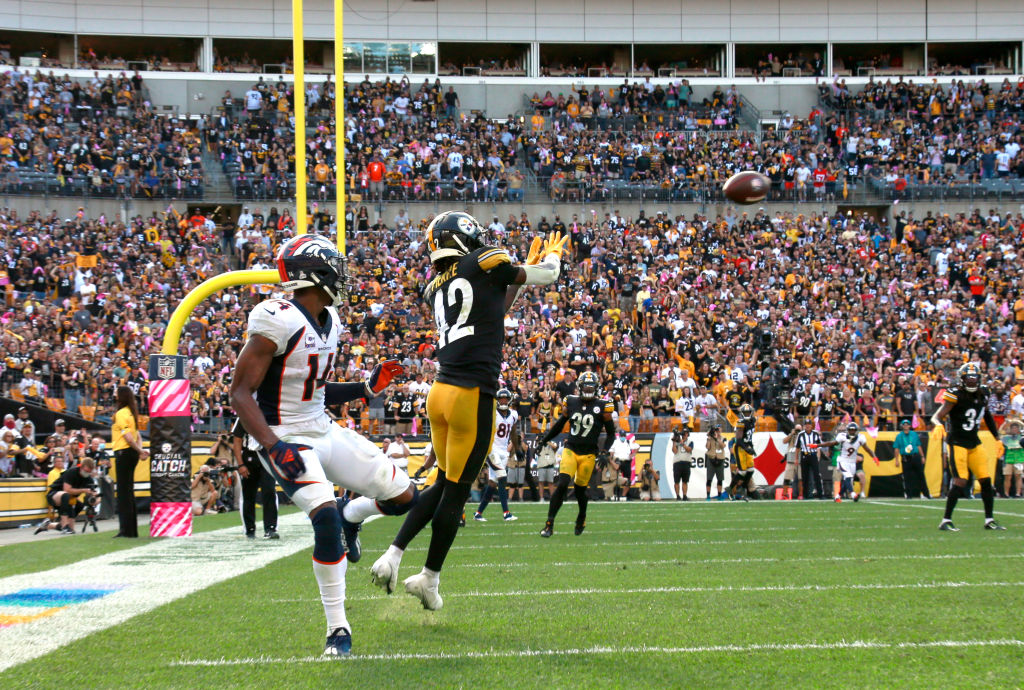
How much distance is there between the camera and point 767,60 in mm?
42094

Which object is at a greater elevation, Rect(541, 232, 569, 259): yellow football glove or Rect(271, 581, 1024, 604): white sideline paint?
Rect(541, 232, 569, 259): yellow football glove

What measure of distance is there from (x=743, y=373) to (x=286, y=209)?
1584 centimetres

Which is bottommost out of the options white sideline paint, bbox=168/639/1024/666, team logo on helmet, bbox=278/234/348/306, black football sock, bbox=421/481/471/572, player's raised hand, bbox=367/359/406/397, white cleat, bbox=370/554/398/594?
white sideline paint, bbox=168/639/1024/666

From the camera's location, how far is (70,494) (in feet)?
47.2

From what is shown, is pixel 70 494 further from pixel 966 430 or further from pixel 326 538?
pixel 966 430

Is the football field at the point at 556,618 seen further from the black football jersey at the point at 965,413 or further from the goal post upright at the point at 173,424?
the goal post upright at the point at 173,424

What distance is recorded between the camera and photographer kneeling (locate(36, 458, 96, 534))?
1430cm

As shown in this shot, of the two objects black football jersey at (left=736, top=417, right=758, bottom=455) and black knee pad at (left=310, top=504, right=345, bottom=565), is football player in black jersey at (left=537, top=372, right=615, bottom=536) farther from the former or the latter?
black football jersey at (left=736, top=417, right=758, bottom=455)

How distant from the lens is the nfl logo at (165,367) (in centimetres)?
1226

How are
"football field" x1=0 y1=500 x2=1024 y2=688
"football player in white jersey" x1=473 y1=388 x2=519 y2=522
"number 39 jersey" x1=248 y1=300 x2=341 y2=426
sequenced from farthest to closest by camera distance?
1. "football player in white jersey" x1=473 y1=388 x2=519 y2=522
2. "number 39 jersey" x1=248 y1=300 x2=341 y2=426
3. "football field" x1=0 y1=500 x2=1024 y2=688

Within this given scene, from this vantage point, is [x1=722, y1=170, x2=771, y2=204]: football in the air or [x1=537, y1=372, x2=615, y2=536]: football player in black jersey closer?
[x1=722, y1=170, x2=771, y2=204]: football in the air

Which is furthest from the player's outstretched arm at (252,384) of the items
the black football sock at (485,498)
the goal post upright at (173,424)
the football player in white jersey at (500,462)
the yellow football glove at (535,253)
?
Answer: the black football sock at (485,498)

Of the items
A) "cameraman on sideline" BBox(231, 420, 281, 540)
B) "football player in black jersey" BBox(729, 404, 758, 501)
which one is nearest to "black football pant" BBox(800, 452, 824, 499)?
"football player in black jersey" BBox(729, 404, 758, 501)

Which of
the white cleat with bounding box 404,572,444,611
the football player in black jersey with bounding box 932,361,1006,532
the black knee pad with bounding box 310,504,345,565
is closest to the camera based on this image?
the black knee pad with bounding box 310,504,345,565
